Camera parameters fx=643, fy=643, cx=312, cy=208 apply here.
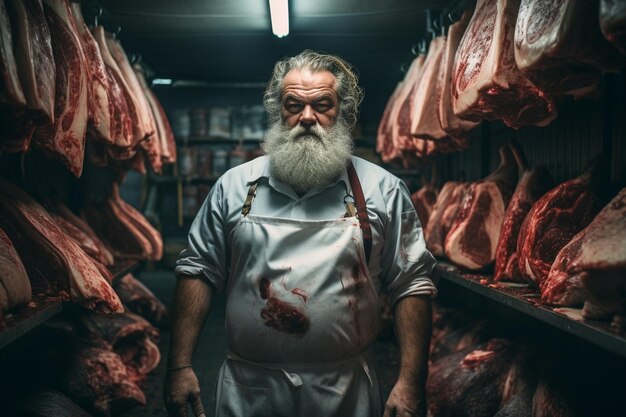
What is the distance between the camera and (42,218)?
125 inches

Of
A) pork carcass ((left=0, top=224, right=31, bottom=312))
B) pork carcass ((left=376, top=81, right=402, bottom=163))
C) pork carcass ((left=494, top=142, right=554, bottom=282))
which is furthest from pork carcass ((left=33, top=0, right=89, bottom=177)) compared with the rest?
pork carcass ((left=376, top=81, right=402, bottom=163))

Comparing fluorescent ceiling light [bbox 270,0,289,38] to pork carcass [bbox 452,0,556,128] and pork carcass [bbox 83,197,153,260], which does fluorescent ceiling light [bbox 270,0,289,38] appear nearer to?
pork carcass [bbox 452,0,556,128]

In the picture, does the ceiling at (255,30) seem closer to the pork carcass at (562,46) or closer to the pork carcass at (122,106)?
the pork carcass at (122,106)

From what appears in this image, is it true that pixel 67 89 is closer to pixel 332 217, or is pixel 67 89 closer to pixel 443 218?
pixel 332 217

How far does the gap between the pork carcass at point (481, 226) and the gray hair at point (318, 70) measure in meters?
1.10

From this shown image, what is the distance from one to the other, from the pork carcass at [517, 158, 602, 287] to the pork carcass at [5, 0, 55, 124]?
6.83ft

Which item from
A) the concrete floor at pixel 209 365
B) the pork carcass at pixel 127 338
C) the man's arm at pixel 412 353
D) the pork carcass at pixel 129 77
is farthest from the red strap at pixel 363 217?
the pork carcass at pixel 127 338

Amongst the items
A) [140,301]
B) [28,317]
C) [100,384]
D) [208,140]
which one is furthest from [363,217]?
[208,140]

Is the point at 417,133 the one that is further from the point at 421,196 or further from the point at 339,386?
the point at 339,386

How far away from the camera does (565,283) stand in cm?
236

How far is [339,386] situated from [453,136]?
204 cm

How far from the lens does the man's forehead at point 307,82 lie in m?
2.72

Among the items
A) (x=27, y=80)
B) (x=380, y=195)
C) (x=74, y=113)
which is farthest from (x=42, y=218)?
(x=380, y=195)

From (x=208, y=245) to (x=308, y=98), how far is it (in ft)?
2.46
